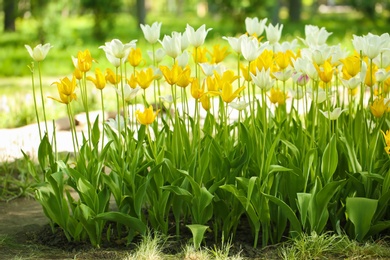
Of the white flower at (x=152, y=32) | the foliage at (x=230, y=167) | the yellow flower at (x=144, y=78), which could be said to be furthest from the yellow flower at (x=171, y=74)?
the white flower at (x=152, y=32)

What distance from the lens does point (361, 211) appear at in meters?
3.53

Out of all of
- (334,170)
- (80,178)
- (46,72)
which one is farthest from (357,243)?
(46,72)

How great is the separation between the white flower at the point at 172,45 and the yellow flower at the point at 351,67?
2.73ft

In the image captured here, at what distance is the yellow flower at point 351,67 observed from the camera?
368cm

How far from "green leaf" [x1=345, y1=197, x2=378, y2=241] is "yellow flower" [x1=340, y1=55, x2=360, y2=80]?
628mm

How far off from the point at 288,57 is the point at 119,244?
131 cm

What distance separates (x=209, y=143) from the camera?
3.70 metres

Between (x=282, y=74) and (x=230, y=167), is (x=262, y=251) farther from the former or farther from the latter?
(x=282, y=74)

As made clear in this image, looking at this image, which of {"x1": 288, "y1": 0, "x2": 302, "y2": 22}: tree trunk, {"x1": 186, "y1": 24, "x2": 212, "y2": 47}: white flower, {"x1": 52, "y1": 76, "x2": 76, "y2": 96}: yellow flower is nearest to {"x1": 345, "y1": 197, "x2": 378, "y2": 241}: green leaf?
{"x1": 186, "y1": 24, "x2": 212, "y2": 47}: white flower

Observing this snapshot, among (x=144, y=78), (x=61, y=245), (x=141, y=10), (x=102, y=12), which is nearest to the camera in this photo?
(x=144, y=78)

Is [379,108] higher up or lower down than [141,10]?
lower down

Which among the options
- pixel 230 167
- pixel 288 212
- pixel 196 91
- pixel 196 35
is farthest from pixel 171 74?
pixel 288 212

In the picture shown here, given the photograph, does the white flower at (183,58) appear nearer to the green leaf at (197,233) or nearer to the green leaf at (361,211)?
the green leaf at (197,233)

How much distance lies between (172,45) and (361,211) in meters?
1.21
